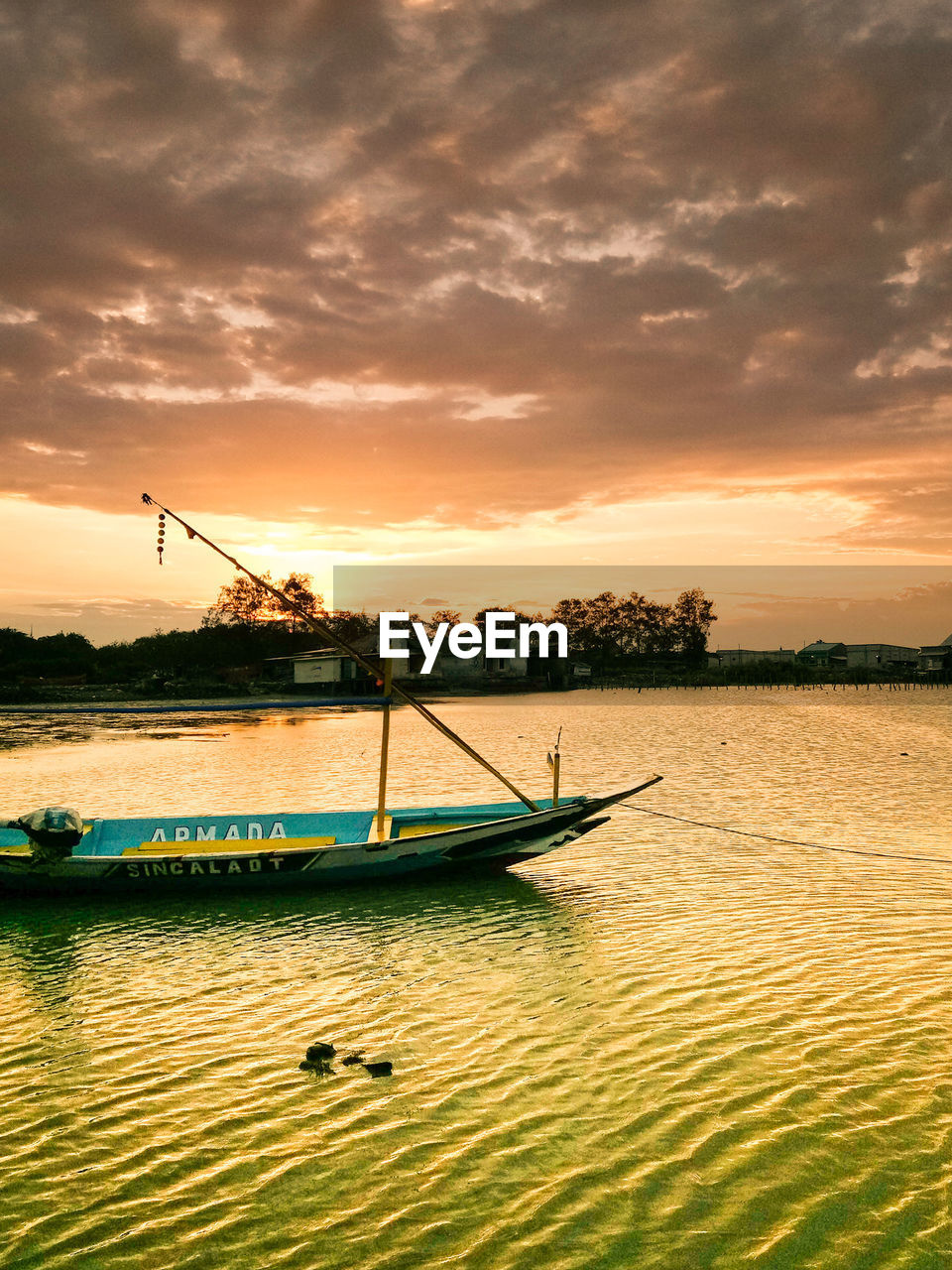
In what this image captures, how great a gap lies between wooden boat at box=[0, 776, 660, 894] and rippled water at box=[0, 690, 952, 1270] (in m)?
0.47

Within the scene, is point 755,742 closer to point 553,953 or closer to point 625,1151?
point 553,953

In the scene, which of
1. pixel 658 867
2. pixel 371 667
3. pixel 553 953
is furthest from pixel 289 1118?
pixel 658 867

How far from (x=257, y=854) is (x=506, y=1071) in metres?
6.42

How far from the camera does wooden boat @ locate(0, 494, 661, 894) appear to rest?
1310 centimetres

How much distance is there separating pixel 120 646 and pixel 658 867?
94789 millimetres

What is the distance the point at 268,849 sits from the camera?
45.7ft

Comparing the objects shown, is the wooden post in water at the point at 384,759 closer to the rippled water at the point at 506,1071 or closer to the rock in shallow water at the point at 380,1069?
the rippled water at the point at 506,1071

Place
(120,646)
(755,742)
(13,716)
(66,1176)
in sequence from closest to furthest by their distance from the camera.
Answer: (66,1176), (755,742), (13,716), (120,646)

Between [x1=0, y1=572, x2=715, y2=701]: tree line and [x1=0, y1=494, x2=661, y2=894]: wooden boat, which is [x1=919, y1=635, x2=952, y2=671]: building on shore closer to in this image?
[x1=0, y1=572, x2=715, y2=701]: tree line

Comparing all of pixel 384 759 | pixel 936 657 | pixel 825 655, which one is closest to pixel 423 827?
pixel 384 759

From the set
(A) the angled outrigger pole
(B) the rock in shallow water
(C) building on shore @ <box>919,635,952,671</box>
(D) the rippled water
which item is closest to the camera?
(D) the rippled water

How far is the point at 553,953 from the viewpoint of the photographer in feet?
36.8

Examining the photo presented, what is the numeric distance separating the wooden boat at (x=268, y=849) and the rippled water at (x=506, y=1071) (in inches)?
19.8

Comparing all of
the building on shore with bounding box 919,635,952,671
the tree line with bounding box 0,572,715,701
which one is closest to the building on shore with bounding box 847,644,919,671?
the building on shore with bounding box 919,635,952,671
